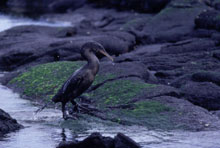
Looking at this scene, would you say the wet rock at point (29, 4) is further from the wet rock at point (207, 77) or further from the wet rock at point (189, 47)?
the wet rock at point (207, 77)

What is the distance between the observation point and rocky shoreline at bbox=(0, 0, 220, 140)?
43.7 ft

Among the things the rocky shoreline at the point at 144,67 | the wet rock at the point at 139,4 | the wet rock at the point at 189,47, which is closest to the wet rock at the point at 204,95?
the rocky shoreline at the point at 144,67

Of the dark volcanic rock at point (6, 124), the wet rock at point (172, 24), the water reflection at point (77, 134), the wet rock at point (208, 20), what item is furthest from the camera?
the wet rock at point (172, 24)

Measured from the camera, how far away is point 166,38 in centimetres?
2694

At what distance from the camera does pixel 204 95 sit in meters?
14.8

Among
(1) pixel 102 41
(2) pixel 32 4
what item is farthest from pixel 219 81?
(2) pixel 32 4

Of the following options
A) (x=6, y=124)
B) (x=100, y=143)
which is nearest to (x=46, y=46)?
(x=6, y=124)

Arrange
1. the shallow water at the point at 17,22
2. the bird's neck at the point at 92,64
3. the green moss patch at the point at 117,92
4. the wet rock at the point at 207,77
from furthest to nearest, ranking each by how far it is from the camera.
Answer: the shallow water at the point at 17,22, the wet rock at the point at 207,77, the green moss patch at the point at 117,92, the bird's neck at the point at 92,64

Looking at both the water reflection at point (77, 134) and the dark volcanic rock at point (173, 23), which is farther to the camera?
the dark volcanic rock at point (173, 23)

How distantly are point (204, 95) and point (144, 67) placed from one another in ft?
10.5

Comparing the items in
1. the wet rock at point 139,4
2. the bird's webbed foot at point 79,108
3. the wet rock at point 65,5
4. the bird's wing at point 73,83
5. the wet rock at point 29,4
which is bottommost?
the wet rock at point 29,4

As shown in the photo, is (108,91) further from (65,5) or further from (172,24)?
(65,5)

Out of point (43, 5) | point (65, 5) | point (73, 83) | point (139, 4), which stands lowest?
point (43, 5)

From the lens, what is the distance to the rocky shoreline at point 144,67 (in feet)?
43.7
